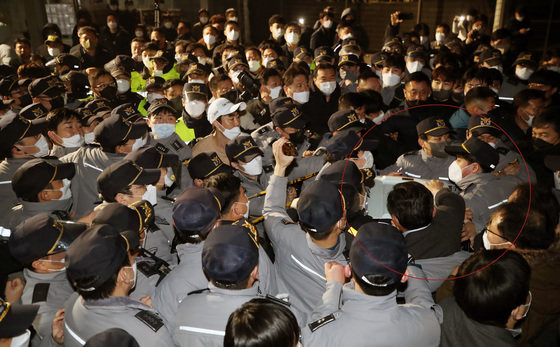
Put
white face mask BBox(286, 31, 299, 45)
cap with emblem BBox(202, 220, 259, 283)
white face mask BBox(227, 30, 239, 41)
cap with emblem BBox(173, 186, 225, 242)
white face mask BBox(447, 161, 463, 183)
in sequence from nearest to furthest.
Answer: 1. cap with emblem BBox(202, 220, 259, 283)
2. cap with emblem BBox(173, 186, 225, 242)
3. white face mask BBox(447, 161, 463, 183)
4. white face mask BBox(286, 31, 299, 45)
5. white face mask BBox(227, 30, 239, 41)

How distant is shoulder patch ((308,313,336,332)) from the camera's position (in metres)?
2.18

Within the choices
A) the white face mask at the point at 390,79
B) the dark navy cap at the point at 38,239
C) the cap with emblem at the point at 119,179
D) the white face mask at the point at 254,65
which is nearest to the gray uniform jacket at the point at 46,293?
the dark navy cap at the point at 38,239

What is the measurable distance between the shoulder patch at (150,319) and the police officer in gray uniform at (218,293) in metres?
0.11

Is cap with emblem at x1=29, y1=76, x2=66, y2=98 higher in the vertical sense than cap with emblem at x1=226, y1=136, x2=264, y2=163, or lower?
higher

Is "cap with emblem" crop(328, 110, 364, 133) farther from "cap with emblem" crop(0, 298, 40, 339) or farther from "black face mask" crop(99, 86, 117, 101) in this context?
"black face mask" crop(99, 86, 117, 101)

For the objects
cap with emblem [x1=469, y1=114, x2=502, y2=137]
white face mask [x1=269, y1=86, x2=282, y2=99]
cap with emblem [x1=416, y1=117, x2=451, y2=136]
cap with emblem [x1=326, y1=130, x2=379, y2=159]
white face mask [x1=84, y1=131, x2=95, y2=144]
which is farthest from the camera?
white face mask [x1=269, y1=86, x2=282, y2=99]

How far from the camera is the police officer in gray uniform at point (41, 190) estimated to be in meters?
3.41

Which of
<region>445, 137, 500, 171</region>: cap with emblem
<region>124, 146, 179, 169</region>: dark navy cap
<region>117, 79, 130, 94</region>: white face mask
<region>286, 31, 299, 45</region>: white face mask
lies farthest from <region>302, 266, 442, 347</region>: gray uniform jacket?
<region>286, 31, 299, 45</region>: white face mask

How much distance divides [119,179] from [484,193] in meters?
3.16

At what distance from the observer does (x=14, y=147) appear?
14.0 ft

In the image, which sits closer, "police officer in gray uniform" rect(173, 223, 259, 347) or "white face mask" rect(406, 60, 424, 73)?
"police officer in gray uniform" rect(173, 223, 259, 347)

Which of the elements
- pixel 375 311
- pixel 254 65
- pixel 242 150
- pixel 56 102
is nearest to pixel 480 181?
pixel 375 311

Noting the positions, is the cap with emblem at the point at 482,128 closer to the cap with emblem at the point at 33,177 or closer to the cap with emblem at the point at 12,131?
the cap with emblem at the point at 33,177

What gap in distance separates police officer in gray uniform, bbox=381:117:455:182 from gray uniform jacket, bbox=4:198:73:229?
3.44 m
